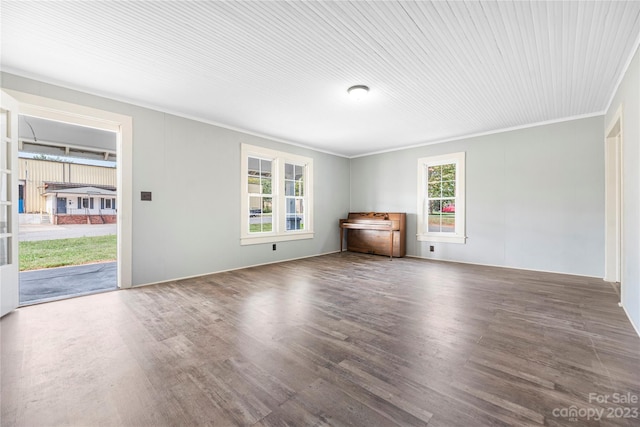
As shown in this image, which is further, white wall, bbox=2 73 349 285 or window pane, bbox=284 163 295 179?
window pane, bbox=284 163 295 179

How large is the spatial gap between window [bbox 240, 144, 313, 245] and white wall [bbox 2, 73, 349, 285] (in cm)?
18

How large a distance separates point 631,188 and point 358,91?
2.92m

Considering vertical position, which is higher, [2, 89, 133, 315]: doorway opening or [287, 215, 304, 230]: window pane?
[2, 89, 133, 315]: doorway opening

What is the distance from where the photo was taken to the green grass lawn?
5277mm

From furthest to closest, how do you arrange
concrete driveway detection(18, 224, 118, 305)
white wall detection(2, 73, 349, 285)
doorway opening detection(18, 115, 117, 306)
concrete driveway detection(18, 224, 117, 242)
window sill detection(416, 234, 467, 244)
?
concrete driveway detection(18, 224, 117, 242)
window sill detection(416, 234, 467, 244)
doorway opening detection(18, 115, 117, 306)
white wall detection(2, 73, 349, 285)
concrete driveway detection(18, 224, 118, 305)

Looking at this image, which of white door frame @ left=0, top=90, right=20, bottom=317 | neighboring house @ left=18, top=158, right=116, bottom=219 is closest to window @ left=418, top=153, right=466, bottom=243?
white door frame @ left=0, top=90, right=20, bottom=317

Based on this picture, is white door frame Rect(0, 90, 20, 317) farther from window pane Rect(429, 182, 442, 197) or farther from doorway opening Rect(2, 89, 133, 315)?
window pane Rect(429, 182, 442, 197)

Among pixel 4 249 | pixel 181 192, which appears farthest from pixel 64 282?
pixel 181 192

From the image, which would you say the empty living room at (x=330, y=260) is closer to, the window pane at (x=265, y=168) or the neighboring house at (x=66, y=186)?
the window pane at (x=265, y=168)

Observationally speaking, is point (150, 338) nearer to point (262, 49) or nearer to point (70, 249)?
point (262, 49)

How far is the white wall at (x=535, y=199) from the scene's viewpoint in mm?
4301

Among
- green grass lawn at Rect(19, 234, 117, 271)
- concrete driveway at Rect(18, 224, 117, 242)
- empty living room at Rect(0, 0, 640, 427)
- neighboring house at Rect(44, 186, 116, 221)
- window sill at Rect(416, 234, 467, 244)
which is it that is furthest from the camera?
neighboring house at Rect(44, 186, 116, 221)

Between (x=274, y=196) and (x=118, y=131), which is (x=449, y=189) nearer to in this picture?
(x=274, y=196)

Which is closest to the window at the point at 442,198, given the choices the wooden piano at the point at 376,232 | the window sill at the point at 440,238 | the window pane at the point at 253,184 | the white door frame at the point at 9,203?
the window sill at the point at 440,238
